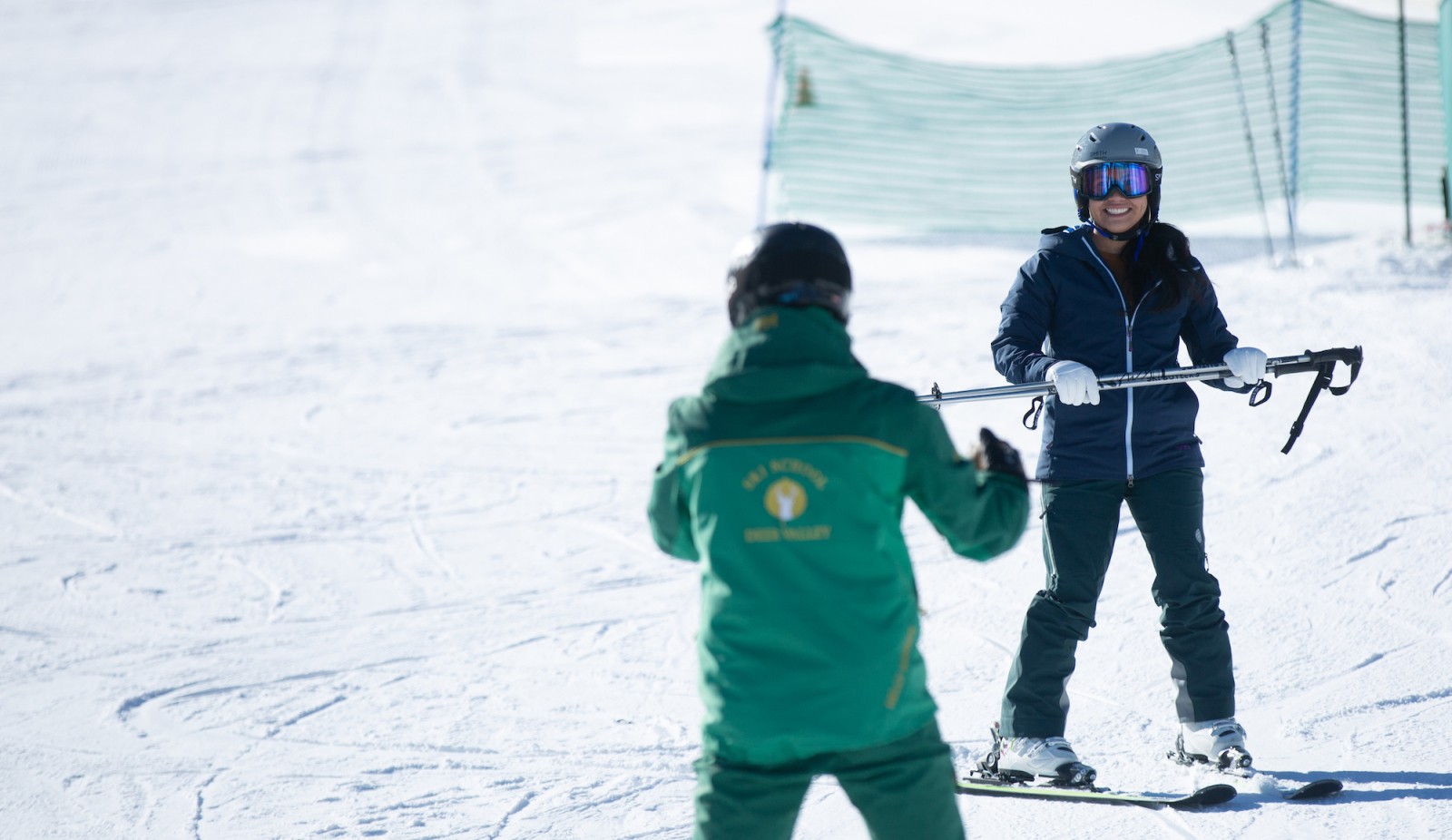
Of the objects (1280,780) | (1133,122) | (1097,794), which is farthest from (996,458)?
(1133,122)

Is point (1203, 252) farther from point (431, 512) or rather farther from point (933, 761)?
point (933, 761)

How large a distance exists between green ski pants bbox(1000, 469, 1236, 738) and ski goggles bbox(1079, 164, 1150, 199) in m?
0.75

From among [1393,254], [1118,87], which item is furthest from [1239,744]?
[1118,87]

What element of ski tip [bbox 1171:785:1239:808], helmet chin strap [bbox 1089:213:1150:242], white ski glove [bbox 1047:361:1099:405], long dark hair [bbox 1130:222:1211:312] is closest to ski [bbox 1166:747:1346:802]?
ski tip [bbox 1171:785:1239:808]

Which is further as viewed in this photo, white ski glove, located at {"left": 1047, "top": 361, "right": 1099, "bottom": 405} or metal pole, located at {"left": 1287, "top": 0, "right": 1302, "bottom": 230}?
metal pole, located at {"left": 1287, "top": 0, "right": 1302, "bottom": 230}

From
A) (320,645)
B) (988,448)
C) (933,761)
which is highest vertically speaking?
(988,448)

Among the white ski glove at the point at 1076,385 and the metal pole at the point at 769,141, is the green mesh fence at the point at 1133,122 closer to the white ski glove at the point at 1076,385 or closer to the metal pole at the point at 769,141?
the metal pole at the point at 769,141

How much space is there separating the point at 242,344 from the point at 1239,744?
835 centimetres

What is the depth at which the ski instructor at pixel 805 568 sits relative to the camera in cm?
221

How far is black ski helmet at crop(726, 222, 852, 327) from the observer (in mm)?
2320

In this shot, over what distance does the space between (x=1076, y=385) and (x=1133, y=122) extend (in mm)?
10629

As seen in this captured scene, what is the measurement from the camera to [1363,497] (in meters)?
5.91

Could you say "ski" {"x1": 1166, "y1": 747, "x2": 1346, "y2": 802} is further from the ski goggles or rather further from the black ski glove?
the black ski glove

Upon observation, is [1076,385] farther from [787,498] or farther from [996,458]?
[787,498]
